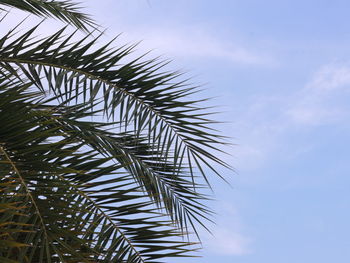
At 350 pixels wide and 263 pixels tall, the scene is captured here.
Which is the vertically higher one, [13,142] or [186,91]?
[186,91]

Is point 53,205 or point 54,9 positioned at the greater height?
point 54,9

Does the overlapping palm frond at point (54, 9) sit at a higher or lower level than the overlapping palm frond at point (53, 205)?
higher

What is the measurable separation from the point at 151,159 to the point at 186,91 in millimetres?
866

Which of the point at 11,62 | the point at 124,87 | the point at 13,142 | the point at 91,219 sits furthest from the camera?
the point at 124,87

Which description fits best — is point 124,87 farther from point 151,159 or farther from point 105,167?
point 105,167

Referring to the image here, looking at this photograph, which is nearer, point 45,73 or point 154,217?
point 154,217

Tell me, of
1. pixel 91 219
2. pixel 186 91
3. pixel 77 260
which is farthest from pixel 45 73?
pixel 77 260

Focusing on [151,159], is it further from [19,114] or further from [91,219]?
[19,114]

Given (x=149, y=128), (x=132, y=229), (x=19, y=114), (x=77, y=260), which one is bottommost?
(x=77, y=260)

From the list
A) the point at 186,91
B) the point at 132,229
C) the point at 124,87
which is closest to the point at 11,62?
the point at 124,87

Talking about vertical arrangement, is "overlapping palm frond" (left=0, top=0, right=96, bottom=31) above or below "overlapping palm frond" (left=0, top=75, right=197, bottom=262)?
above

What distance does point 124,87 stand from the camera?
5184mm

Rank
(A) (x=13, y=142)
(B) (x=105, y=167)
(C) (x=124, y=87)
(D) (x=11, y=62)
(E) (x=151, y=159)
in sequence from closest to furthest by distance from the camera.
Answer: (A) (x=13, y=142)
(B) (x=105, y=167)
(D) (x=11, y=62)
(C) (x=124, y=87)
(E) (x=151, y=159)

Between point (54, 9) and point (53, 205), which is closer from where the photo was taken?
point (53, 205)
